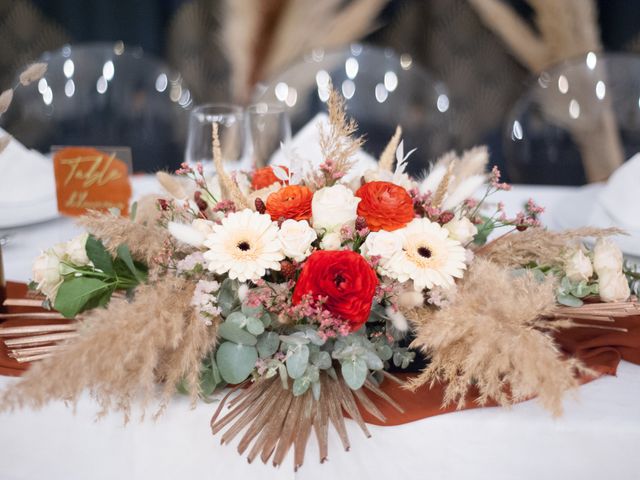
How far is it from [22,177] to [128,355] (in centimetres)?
70

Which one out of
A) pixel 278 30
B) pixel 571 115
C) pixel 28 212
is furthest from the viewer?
pixel 278 30

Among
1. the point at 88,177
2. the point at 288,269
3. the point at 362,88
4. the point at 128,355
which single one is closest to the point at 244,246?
the point at 288,269

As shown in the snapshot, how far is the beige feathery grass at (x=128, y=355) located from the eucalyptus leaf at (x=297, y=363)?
0.07m

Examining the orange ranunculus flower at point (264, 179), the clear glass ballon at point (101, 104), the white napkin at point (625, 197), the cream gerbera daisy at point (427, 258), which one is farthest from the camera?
the clear glass ballon at point (101, 104)

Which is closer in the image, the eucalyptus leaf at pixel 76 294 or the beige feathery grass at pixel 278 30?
the eucalyptus leaf at pixel 76 294

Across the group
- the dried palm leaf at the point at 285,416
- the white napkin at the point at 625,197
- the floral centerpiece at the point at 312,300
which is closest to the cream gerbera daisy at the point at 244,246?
the floral centerpiece at the point at 312,300

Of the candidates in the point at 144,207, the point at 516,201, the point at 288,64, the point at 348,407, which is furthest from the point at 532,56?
the point at 348,407

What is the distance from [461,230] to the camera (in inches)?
24.0

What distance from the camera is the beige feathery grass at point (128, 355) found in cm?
45

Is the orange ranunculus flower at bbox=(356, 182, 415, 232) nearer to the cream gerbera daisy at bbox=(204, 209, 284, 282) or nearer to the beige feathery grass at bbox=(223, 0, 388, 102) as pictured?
the cream gerbera daisy at bbox=(204, 209, 284, 282)

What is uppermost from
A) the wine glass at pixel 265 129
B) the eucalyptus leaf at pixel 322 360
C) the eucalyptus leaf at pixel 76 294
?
the wine glass at pixel 265 129

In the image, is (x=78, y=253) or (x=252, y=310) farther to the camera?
(x=78, y=253)

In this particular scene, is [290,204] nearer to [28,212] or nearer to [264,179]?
[264,179]

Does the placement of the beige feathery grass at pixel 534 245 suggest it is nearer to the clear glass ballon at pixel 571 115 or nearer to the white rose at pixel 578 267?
the white rose at pixel 578 267
